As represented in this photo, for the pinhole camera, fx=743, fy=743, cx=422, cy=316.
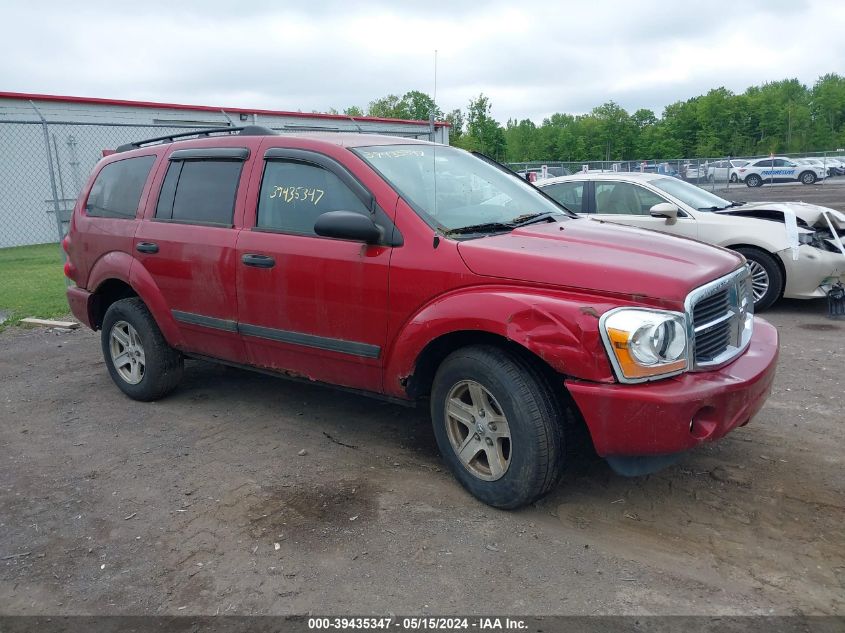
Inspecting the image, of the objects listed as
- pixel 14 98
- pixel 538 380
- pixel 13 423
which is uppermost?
pixel 14 98

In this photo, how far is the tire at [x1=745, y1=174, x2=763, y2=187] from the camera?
37281 millimetres

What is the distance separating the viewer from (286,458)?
4.52 meters

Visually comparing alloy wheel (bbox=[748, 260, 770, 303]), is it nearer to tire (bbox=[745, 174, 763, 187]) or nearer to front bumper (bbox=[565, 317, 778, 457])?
front bumper (bbox=[565, 317, 778, 457])

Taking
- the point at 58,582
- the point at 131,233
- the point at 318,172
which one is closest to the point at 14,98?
the point at 131,233

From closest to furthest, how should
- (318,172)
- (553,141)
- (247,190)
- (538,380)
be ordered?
1. (538,380)
2. (318,172)
3. (247,190)
4. (553,141)

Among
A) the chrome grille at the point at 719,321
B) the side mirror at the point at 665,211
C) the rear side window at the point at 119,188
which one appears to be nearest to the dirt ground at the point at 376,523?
the chrome grille at the point at 719,321

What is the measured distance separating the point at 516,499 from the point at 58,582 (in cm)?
212

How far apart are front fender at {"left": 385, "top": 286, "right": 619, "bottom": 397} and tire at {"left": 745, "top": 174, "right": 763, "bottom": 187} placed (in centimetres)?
3764

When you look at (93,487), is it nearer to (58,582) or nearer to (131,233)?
(58,582)

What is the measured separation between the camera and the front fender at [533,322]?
330 centimetres

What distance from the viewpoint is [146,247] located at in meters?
5.27

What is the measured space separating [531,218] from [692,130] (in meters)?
60.4

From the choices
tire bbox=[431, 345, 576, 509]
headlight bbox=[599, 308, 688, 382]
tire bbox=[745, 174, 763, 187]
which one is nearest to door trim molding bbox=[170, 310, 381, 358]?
tire bbox=[431, 345, 576, 509]

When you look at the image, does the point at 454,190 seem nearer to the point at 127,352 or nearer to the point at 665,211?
the point at 127,352
